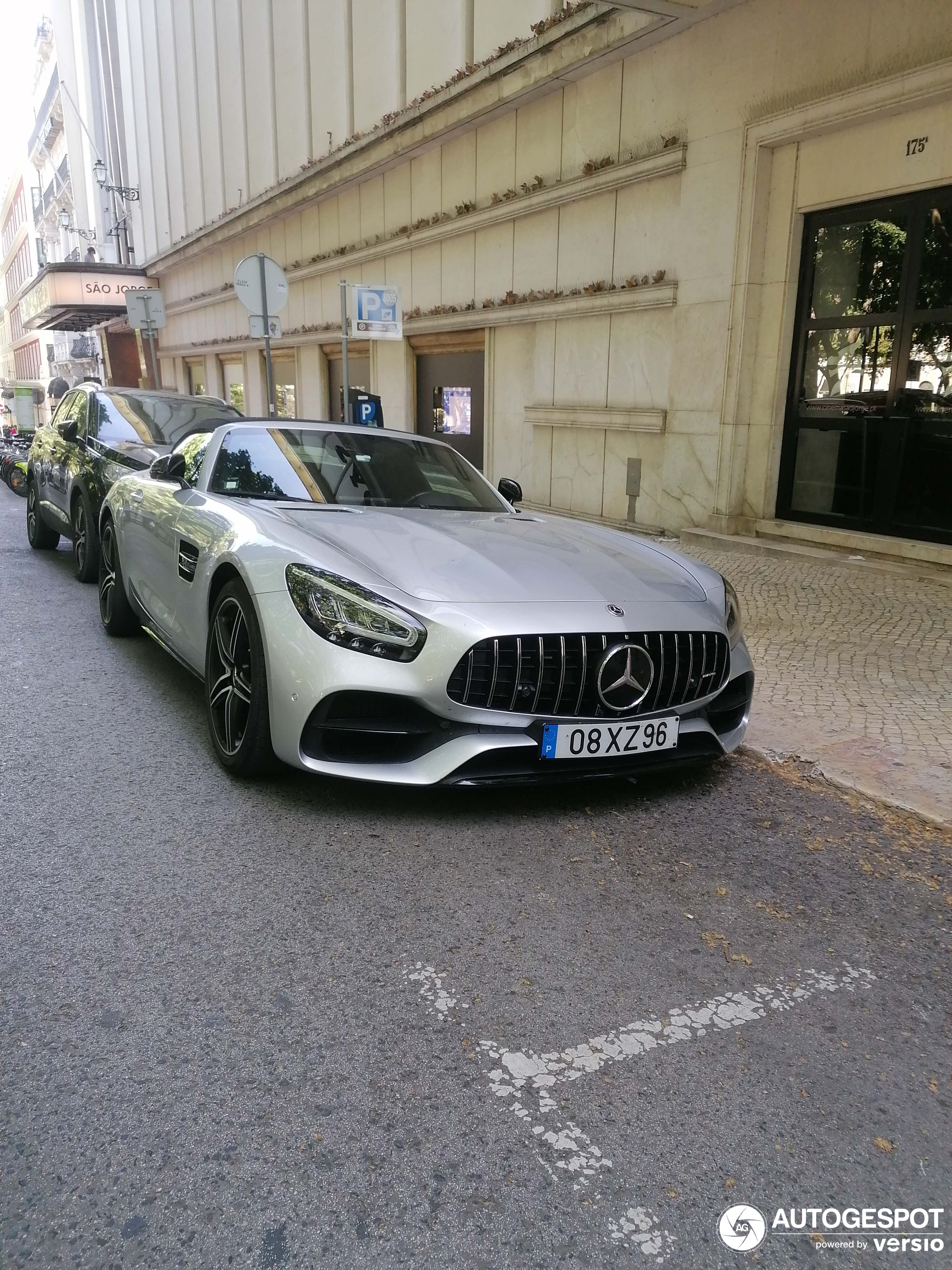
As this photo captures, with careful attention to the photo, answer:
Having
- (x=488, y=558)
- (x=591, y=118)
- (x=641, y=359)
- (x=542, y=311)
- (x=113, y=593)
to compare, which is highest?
(x=591, y=118)

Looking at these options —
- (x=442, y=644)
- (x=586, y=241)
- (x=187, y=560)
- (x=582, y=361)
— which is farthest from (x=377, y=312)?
(x=442, y=644)

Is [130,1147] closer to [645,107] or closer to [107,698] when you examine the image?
[107,698]

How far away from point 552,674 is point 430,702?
1.43 ft

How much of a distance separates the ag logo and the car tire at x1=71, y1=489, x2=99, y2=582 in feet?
21.3

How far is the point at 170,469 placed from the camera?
4.96 m

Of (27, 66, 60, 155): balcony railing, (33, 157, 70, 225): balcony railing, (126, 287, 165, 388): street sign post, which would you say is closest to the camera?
(126, 287, 165, 388): street sign post

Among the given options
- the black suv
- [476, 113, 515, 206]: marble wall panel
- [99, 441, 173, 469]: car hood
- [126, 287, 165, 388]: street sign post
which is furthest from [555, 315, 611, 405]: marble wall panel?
[126, 287, 165, 388]: street sign post

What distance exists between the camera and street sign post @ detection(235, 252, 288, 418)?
10141 mm

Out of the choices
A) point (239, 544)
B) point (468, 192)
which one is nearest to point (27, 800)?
point (239, 544)

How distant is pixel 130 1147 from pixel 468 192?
13804 mm

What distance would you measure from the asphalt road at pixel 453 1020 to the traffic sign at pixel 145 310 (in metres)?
13.6

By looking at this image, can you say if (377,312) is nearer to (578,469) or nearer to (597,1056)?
(578,469)

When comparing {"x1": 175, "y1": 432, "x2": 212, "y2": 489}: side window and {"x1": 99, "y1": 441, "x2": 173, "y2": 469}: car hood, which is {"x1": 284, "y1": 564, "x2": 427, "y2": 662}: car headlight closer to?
{"x1": 175, "y1": 432, "x2": 212, "y2": 489}: side window

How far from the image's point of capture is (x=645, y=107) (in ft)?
32.8
